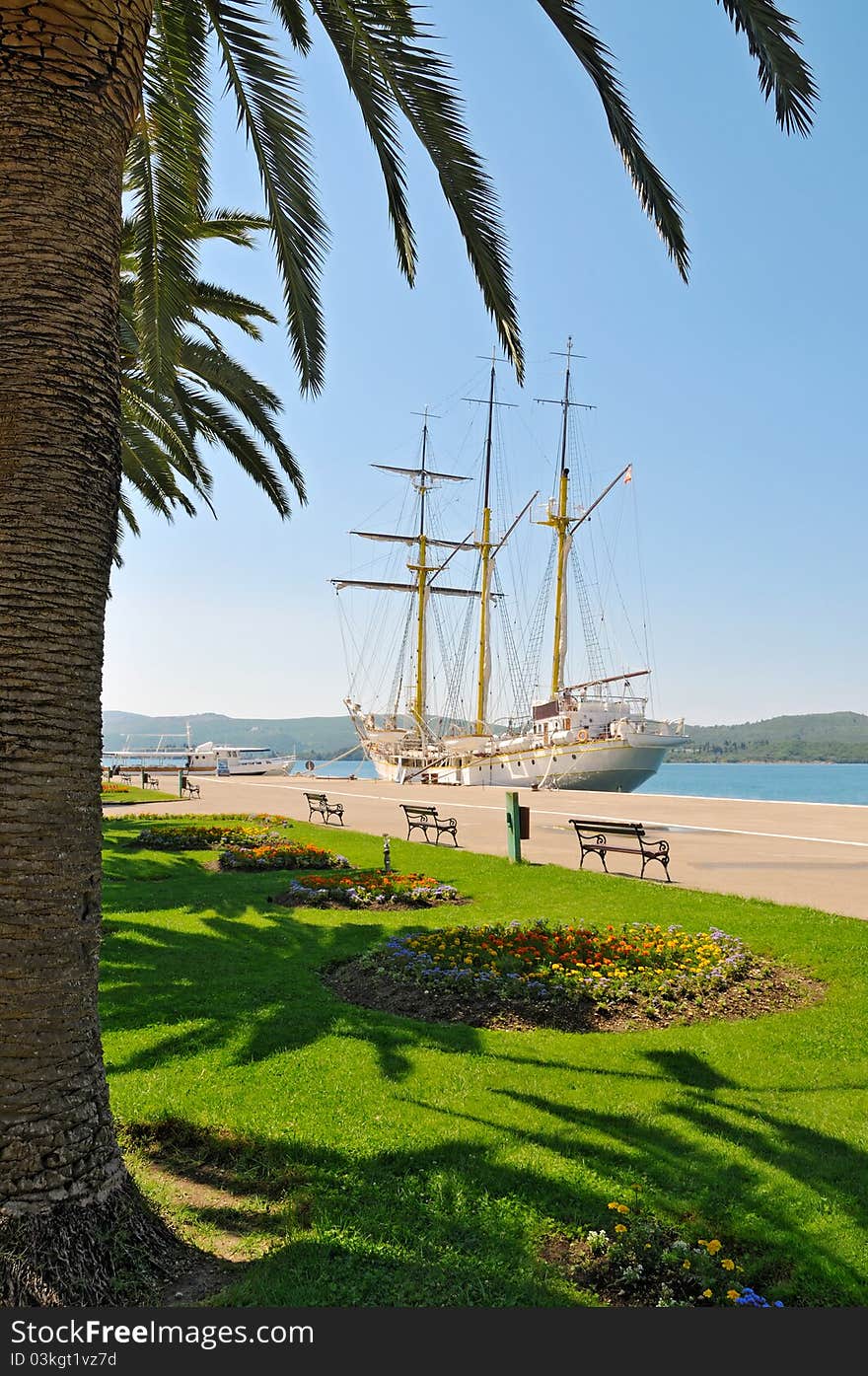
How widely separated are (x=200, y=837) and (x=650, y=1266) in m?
14.9

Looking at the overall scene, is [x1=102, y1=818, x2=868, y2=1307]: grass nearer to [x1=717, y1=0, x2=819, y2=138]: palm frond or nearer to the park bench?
[x1=717, y1=0, x2=819, y2=138]: palm frond

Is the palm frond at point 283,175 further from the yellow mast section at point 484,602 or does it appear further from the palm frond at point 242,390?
the yellow mast section at point 484,602

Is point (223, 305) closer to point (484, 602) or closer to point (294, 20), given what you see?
point (294, 20)

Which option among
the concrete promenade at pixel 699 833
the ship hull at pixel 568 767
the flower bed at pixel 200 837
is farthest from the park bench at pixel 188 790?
the ship hull at pixel 568 767

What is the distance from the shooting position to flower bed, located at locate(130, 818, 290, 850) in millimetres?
16375

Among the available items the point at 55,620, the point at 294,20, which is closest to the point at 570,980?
the point at 55,620

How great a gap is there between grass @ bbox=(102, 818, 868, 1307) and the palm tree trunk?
2.34ft

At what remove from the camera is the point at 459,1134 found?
4.29m

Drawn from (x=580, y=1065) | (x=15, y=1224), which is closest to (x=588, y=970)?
(x=580, y=1065)

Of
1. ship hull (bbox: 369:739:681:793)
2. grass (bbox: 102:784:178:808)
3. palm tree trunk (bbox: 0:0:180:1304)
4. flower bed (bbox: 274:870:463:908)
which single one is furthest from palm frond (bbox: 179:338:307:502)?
ship hull (bbox: 369:739:681:793)

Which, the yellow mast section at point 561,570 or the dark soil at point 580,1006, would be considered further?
the yellow mast section at point 561,570

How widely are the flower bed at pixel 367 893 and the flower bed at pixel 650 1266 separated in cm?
735

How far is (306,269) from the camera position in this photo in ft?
24.0

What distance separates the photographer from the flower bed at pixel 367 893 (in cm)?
1084
